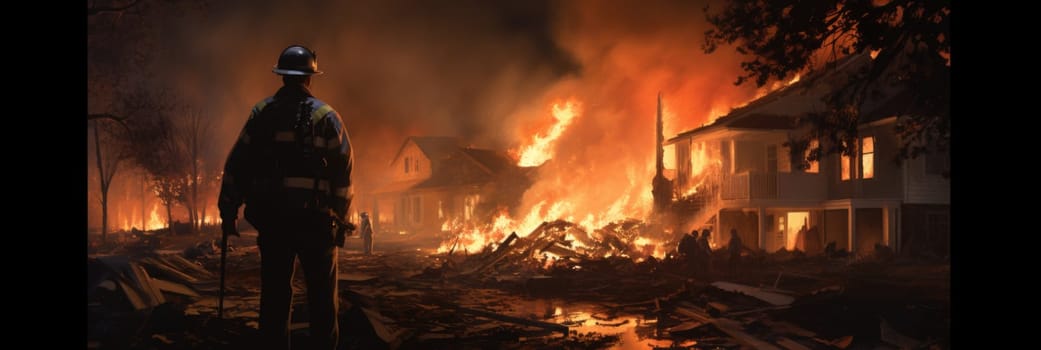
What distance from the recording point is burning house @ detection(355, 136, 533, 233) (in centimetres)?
4357

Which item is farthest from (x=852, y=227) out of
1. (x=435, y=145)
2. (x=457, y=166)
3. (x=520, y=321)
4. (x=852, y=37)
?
(x=435, y=145)

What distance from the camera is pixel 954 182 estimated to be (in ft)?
25.6

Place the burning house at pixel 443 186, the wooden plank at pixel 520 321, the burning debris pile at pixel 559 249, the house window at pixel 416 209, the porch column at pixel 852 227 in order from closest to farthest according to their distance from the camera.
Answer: the wooden plank at pixel 520 321, the burning debris pile at pixel 559 249, the porch column at pixel 852 227, the burning house at pixel 443 186, the house window at pixel 416 209

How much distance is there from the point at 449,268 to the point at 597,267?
426cm

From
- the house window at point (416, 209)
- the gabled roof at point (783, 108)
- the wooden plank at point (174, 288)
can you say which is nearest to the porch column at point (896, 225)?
the gabled roof at point (783, 108)

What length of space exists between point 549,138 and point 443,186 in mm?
11586

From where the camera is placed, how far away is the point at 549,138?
129 ft

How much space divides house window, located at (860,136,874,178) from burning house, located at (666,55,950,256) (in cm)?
3

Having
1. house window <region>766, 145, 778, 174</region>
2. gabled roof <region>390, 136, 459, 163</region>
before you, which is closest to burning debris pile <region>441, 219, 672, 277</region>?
house window <region>766, 145, 778, 174</region>

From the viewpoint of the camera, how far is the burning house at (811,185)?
2252 cm

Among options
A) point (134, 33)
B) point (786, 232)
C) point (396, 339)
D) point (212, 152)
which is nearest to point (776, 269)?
point (786, 232)

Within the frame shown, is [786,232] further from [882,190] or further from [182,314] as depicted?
[182,314]

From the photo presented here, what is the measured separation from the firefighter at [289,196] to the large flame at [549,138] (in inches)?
1232

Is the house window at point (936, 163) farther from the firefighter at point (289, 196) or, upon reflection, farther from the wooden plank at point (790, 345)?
the firefighter at point (289, 196)
